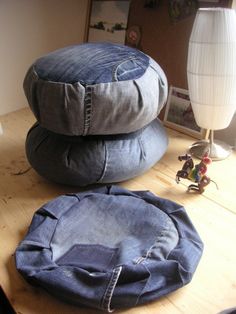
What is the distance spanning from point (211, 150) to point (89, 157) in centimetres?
43

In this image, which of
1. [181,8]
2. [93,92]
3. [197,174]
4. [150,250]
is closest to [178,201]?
[197,174]

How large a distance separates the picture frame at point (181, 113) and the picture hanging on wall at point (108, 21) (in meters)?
0.36

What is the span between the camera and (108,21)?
144 cm

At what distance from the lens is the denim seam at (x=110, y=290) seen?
548 millimetres

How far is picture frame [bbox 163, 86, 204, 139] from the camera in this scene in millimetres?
1188

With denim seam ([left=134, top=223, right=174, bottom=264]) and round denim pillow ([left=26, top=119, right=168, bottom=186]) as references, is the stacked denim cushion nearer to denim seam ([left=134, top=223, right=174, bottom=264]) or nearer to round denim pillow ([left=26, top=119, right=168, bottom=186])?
round denim pillow ([left=26, top=119, right=168, bottom=186])

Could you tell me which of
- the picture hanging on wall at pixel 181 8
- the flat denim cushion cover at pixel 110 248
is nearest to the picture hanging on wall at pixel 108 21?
the picture hanging on wall at pixel 181 8

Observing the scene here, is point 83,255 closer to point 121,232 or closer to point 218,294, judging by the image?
point 121,232

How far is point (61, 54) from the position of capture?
90 cm

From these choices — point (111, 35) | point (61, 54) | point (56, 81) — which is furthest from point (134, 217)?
point (111, 35)

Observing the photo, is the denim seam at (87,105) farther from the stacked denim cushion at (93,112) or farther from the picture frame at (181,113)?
the picture frame at (181,113)

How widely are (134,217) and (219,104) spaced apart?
0.43 meters

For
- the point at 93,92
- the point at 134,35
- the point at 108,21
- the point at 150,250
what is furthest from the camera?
the point at 108,21

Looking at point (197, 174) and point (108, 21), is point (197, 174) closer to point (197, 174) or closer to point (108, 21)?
point (197, 174)
